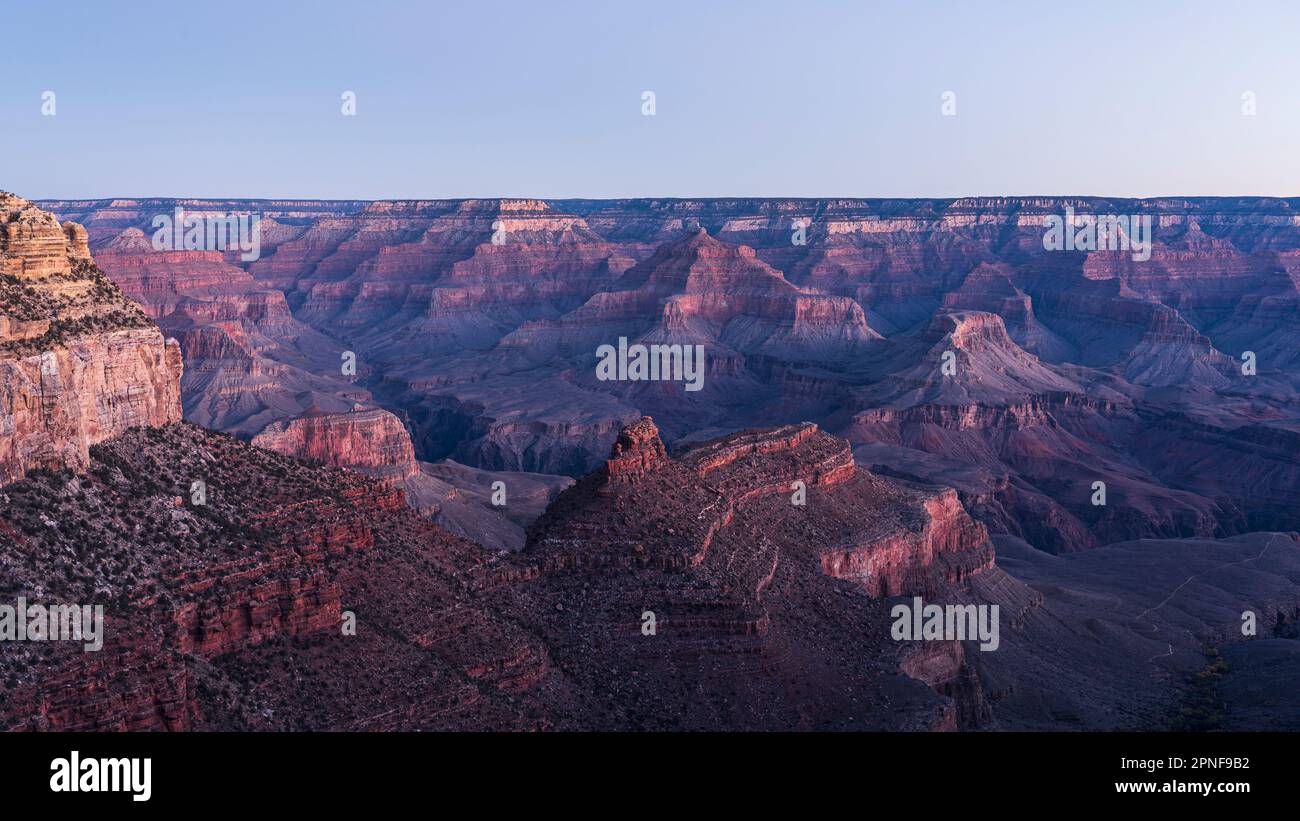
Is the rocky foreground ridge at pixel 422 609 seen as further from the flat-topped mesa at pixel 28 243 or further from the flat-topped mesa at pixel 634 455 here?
the flat-topped mesa at pixel 28 243

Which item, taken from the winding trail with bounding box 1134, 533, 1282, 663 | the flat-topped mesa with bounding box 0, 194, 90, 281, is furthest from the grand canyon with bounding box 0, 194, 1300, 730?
the winding trail with bounding box 1134, 533, 1282, 663

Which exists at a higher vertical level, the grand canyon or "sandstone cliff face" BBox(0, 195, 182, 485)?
"sandstone cliff face" BBox(0, 195, 182, 485)

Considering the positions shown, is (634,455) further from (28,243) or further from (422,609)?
(28,243)

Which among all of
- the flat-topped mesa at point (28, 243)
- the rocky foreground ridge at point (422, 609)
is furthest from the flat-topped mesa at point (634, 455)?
the flat-topped mesa at point (28, 243)

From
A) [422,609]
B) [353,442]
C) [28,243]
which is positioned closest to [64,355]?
[28,243]

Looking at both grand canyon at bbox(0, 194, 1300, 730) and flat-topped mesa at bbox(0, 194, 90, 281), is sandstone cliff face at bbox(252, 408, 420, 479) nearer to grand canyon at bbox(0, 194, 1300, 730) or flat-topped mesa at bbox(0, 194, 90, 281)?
grand canyon at bbox(0, 194, 1300, 730)
